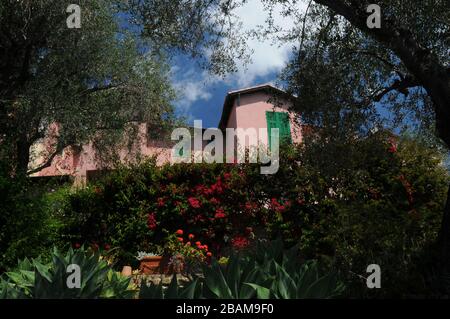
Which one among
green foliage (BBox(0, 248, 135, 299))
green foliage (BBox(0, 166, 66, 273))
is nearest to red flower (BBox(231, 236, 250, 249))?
green foliage (BBox(0, 166, 66, 273))

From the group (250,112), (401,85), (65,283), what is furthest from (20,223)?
(250,112)

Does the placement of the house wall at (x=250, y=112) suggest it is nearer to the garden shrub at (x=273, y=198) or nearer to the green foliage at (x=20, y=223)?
the garden shrub at (x=273, y=198)

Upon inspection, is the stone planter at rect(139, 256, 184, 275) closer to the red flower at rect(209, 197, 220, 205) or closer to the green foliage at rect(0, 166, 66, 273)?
the red flower at rect(209, 197, 220, 205)

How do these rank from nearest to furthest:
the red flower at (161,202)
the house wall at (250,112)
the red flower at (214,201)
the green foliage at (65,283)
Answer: the green foliage at (65,283) < the red flower at (214,201) < the red flower at (161,202) < the house wall at (250,112)

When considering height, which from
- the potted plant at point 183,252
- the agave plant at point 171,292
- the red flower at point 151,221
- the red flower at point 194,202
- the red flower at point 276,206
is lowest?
the agave plant at point 171,292

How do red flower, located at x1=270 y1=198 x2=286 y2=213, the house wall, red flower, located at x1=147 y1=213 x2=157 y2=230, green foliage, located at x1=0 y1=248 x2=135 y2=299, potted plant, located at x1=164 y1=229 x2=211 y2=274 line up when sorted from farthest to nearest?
the house wall < red flower, located at x1=147 y1=213 x2=157 y2=230 < red flower, located at x1=270 y1=198 x2=286 y2=213 < potted plant, located at x1=164 y1=229 x2=211 y2=274 < green foliage, located at x1=0 y1=248 x2=135 y2=299

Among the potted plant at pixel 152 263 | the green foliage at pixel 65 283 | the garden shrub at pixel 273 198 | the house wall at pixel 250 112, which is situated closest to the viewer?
the green foliage at pixel 65 283

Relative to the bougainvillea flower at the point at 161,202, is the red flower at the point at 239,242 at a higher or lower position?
lower

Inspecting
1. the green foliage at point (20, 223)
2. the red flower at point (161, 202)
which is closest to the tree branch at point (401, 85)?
the green foliage at point (20, 223)

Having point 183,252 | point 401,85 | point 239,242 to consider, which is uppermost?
point 401,85

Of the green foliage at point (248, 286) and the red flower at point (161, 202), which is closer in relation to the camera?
the green foliage at point (248, 286)

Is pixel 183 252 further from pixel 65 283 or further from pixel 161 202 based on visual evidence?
pixel 65 283

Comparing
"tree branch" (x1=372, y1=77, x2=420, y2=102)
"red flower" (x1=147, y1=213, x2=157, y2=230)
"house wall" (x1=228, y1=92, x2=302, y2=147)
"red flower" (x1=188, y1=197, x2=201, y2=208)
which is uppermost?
"house wall" (x1=228, y1=92, x2=302, y2=147)

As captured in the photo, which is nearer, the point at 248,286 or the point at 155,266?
the point at 248,286
